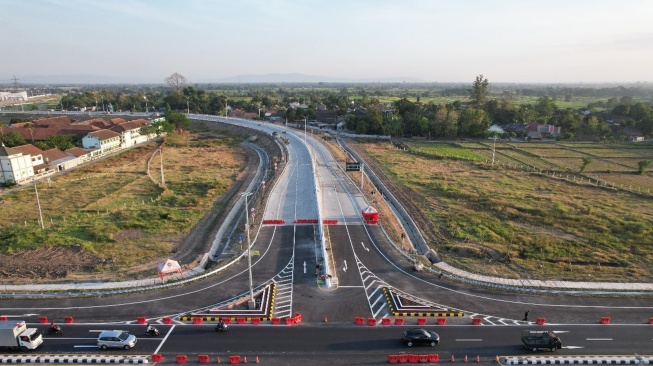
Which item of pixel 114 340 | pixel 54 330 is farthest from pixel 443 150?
pixel 54 330

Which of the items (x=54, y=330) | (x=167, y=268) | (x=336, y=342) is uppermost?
(x=167, y=268)

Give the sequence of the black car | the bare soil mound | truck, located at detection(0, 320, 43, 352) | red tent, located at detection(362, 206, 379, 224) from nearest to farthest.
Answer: truck, located at detection(0, 320, 43, 352) < the black car < the bare soil mound < red tent, located at detection(362, 206, 379, 224)

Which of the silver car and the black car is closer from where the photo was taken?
the silver car

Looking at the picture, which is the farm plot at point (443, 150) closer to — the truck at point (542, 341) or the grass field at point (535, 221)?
the grass field at point (535, 221)

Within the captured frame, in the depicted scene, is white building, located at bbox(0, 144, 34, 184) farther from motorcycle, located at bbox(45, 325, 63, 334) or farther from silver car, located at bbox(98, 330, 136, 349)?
silver car, located at bbox(98, 330, 136, 349)

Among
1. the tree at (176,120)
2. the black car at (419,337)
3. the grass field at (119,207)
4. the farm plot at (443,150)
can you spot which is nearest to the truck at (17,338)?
the grass field at (119,207)

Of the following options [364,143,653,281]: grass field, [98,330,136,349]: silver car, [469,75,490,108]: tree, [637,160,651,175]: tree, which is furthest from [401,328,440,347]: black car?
[469,75,490,108]: tree

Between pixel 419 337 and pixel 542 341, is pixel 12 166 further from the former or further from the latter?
pixel 542 341

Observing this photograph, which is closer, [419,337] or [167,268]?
[419,337]
